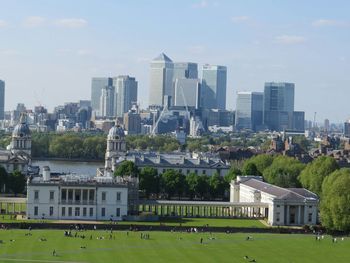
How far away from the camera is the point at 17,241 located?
66500 millimetres

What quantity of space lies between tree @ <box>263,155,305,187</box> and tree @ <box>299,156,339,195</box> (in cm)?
165

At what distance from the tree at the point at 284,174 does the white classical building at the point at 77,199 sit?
110 ft

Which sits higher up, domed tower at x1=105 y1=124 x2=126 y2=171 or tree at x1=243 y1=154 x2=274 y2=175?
domed tower at x1=105 y1=124 x2=126 y2=171

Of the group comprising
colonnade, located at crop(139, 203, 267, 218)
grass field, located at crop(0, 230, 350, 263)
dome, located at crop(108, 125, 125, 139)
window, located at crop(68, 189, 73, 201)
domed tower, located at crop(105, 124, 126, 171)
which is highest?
dome, located at crop(108, 125, 125, 139)

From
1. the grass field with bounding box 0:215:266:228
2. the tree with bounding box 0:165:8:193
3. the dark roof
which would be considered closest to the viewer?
the grass field with bounding box 0:215:266:228

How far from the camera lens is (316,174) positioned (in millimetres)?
113000

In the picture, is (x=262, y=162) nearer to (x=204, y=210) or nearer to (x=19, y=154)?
(x=19, y=154)

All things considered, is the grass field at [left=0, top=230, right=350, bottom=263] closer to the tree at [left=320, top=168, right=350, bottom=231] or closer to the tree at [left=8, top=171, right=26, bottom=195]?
the tree at [left=320, top=168, right=350, bottom=231]

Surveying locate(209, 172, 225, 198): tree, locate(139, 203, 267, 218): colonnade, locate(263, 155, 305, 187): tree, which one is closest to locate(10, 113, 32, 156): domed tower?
locate(209, 172, 225, 198): tree

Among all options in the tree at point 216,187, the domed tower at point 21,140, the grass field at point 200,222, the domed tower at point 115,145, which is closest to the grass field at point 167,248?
the grass field at point 200,222

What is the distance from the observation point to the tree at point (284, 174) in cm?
11803

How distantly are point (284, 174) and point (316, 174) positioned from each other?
8584mm

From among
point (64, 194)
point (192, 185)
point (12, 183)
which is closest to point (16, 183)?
point (12, 183)

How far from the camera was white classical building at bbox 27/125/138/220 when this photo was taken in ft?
286
